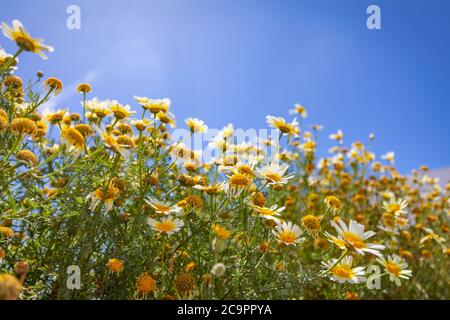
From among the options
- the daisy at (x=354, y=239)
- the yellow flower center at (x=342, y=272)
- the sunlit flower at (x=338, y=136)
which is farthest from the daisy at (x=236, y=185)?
the sunlit flower at (x=338, y=136)

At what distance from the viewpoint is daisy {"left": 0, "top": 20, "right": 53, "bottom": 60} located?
1.22 metres

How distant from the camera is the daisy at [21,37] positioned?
1220mm

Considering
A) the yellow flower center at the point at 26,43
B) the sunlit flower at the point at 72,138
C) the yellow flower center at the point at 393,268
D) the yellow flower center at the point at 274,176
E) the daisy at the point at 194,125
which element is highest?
the daisy at the point at 194,125

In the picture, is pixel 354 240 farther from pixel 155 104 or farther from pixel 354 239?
pixel 155 104

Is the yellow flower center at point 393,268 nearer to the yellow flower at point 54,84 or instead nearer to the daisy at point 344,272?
the daisy at point 344,272

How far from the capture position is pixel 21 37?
1.23 meters

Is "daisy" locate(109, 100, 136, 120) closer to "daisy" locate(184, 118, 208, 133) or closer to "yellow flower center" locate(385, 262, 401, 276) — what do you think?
"daisy" locate(184, 118, 208, 133)

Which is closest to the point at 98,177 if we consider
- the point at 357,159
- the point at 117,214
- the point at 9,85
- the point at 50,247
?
the point at 117,214

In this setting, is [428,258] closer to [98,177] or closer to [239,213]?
[239,213]

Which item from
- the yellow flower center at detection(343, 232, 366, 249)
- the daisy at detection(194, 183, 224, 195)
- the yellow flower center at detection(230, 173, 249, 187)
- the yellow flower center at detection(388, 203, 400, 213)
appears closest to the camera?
the yellow flower center at detection(343, 232, 366, 249)

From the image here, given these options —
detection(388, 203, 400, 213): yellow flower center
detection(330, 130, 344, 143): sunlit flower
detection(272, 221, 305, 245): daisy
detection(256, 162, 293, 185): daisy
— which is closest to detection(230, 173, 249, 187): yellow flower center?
detection(256, 162, 293, 185): daisy
